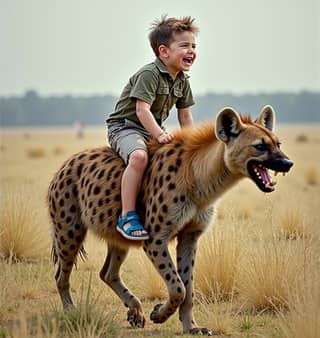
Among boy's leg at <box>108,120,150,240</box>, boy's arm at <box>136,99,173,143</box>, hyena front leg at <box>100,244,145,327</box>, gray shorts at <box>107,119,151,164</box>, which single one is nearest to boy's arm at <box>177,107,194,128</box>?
gray shorts at <box>107,119,151,164</box>

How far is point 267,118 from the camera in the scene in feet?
25.8

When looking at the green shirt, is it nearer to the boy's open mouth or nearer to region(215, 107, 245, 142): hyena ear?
the boy's open mouth

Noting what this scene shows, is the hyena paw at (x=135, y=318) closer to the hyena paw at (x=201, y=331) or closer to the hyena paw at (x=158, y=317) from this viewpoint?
the hyena paw at (x=158, y=317)

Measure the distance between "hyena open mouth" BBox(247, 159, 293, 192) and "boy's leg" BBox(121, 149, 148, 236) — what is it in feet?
3.64

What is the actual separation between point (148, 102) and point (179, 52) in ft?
1.84

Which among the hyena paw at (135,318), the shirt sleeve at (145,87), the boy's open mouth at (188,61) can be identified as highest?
the boy's open mouth at (188,61)

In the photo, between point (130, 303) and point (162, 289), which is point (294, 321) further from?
point (162, 289)

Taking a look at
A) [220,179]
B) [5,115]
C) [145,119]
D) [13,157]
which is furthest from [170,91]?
[5,115]

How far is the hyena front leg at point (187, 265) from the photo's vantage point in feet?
25.9

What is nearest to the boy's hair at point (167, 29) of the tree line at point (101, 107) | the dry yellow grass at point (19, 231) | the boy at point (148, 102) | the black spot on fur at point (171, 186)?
the boy at point (148, 102)

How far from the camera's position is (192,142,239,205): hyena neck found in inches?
298

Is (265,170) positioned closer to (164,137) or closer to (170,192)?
(170,192)

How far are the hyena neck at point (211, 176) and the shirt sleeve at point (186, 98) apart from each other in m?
Answer: 1.03

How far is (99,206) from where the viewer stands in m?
8.27
